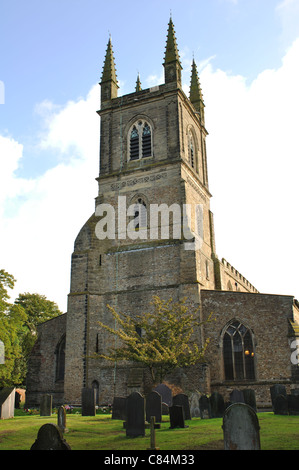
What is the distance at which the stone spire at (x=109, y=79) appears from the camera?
3094cm

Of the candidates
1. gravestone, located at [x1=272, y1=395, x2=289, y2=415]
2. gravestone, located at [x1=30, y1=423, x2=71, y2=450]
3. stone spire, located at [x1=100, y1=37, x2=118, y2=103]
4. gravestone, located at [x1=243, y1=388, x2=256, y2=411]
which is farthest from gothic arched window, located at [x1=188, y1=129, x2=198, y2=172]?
gravestone, located at [x1=30, y1=423, x2=71, y2=450]

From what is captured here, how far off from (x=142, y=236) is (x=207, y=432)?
1526 cm

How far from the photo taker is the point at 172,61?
29.3m

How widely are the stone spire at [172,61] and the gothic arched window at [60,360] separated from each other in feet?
59.6

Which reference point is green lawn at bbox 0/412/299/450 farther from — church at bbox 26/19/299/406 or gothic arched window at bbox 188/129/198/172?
gothic arched window at bbox 188/129/198/172

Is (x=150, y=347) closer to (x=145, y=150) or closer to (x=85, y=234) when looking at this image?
(x=85, y=234)

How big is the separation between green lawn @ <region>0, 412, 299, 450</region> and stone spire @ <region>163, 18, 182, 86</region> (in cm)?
2222

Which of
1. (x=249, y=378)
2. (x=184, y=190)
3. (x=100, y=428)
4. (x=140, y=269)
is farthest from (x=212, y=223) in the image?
(x=100, y=428)

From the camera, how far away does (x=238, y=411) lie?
7.81 m

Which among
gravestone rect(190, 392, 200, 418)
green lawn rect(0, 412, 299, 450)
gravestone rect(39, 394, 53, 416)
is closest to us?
green lawn rect(0, 412, 299, 450)

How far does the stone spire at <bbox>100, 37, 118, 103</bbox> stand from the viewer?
3094 cm

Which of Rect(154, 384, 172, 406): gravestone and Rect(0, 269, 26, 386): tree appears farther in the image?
Rect(0, 269, 26, 386): tree

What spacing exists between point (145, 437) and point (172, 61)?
25.1 m

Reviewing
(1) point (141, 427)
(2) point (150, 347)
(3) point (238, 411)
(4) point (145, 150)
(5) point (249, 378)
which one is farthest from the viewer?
(4) point (145, 150)
